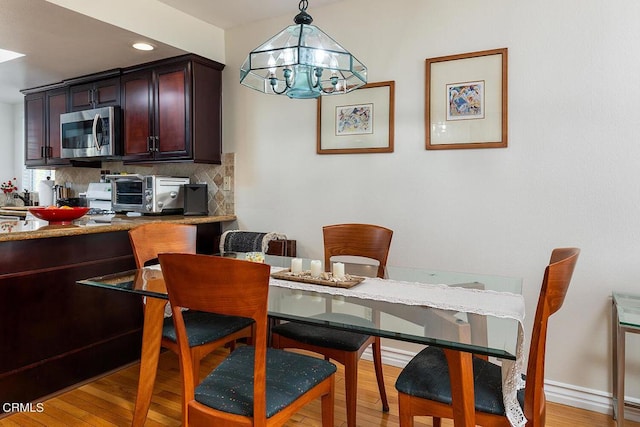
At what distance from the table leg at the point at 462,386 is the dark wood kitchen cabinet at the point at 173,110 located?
8.50 ft

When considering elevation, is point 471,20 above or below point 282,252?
above

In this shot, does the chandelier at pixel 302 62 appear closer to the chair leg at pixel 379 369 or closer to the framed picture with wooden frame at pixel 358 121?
the framed picture with wooden frame at pixel 358 121

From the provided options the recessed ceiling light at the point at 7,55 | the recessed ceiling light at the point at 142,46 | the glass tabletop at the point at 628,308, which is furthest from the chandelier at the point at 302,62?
the recessed ceiling light at the point at 7,55

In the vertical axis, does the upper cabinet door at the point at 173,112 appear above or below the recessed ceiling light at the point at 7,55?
below

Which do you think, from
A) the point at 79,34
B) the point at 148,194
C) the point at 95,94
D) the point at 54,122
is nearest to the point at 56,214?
the point at 148,194

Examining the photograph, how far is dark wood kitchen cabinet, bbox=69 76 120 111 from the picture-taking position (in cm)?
370

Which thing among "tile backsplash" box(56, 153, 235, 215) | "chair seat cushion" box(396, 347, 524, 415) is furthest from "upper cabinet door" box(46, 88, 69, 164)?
"chair seat cushion" box(396, 347, 524, 415)

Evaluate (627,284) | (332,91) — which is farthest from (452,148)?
(627,284)

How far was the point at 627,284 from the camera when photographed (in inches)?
85.4

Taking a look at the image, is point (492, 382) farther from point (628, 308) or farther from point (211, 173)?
point (211, 173)

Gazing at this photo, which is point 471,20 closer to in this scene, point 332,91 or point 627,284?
point 332,91

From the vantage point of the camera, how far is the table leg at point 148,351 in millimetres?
1887

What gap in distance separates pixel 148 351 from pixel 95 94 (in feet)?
9.35

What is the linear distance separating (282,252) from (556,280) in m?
2.01
